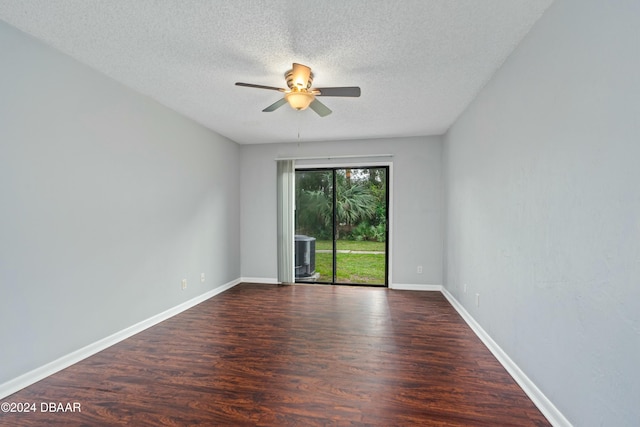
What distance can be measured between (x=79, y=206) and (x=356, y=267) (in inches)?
148

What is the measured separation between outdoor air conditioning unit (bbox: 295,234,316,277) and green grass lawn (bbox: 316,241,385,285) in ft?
0.49

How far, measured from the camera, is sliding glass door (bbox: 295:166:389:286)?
16.1 ft

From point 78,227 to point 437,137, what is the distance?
14.8 feet

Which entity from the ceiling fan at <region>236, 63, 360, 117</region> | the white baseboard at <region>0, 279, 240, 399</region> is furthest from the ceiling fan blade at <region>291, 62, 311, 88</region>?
the white baseboard at <region>0, 279, 240, 399</region>

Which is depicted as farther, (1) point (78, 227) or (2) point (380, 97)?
(2) point (380, 97)

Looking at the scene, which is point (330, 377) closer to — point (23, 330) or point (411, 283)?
point (23, 330)

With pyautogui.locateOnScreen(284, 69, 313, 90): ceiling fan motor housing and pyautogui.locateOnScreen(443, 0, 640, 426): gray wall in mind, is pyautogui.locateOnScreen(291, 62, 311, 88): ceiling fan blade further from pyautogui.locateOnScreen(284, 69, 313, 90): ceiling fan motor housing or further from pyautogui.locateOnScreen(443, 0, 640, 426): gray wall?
pyautogui.locateOnScreen(443, 0, 640, 426): gray wall

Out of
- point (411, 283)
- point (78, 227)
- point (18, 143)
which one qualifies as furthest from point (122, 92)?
point (411, 283)

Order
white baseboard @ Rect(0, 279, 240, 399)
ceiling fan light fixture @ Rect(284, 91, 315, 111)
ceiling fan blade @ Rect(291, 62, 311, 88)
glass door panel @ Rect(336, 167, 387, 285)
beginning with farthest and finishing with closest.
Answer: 1. glass door panel @ Rect(336, 167, 387, 285)
2. ceiling fan light fixture @ Rect(284, 91, 315, 111)
3. ceiling fan blade @ Rect(291, 62, 311, 88)
4. white baseboard @ Rect(0, 279, 240, 399)

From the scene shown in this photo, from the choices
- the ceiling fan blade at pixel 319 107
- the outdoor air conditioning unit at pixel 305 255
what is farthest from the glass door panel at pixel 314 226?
the ceiling fan blade at pixel 319 107

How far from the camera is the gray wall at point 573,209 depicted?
1201mm

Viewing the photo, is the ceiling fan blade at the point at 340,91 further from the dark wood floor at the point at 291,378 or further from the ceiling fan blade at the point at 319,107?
the dark wood floor at the point at 291,378

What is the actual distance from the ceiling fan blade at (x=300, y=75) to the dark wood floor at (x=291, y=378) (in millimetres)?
2226

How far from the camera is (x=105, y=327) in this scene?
2.61 metres
